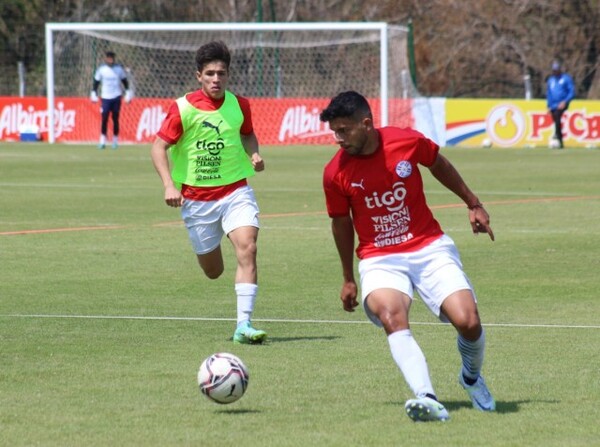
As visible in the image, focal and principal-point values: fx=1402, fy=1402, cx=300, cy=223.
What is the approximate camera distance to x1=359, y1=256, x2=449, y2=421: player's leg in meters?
6.66

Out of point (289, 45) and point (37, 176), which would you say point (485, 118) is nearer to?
point (289, 45)

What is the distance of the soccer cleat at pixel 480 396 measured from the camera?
23.1 feet

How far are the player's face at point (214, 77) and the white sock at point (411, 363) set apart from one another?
3512 mm

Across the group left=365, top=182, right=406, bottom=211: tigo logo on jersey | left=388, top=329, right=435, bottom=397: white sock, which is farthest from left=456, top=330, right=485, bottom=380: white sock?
left=365, top=182, right=406, bottom=211: tigo logo on jersey

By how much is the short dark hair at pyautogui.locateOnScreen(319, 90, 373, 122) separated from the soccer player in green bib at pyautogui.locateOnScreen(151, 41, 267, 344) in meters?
2.93

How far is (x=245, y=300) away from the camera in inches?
380

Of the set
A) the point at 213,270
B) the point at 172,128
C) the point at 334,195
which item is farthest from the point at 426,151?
the point at 213,270

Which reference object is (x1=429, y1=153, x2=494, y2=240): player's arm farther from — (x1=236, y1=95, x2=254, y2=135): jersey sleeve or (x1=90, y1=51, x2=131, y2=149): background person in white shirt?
(x1=90, y1=51, x2=131, y2=149): background person in white shirt

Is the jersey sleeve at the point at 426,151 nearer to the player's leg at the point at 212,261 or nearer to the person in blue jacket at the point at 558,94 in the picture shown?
the player's leg at the point at 212,261

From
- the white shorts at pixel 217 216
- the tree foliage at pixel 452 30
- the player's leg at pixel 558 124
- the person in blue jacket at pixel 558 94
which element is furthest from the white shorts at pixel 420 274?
the tree foliage at pixel 452 30

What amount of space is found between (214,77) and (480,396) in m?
3.75

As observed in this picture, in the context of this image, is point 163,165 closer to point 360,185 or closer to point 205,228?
point 205,228

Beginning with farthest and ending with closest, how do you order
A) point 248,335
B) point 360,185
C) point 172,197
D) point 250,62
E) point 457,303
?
point 250,62
point 172,197
point 248,335
point 360,185
point 457,303

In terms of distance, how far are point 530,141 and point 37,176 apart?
15.0 m
